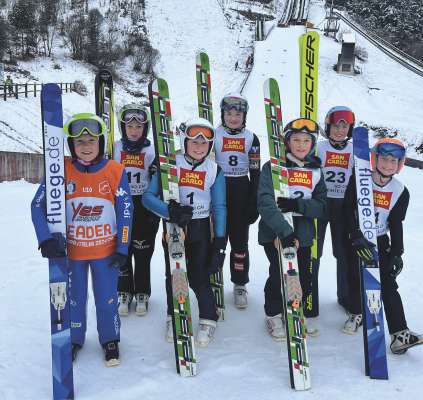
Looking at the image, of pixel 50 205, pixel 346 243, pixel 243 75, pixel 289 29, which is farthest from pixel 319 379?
pixel 289 29

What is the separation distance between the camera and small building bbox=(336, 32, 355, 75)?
94.3 feet

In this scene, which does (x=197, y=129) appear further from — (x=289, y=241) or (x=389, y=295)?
(x=389, y=295)

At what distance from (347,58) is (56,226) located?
29379 mm

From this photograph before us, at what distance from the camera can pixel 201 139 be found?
3865mm

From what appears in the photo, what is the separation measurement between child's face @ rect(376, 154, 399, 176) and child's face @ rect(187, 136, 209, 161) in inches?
61.4

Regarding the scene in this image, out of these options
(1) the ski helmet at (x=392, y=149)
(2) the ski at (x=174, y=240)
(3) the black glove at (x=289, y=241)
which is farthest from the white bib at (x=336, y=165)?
(2) the ski at (x=174, y=240)

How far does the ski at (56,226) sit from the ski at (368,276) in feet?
8.14

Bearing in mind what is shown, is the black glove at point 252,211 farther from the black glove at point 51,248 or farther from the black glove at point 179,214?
the black glove at point 51,248

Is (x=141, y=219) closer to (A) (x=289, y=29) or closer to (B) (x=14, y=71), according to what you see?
(B) (x=14, y=71)

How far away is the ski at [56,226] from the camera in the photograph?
3.30 meters

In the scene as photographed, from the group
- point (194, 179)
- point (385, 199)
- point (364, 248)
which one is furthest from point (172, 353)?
point (385, 199)

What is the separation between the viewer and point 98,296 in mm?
3645

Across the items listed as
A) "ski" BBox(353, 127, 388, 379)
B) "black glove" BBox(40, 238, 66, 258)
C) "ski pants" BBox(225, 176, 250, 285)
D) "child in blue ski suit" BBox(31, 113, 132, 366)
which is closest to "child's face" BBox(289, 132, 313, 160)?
"ski" BBox(353, 127, 388, 379)

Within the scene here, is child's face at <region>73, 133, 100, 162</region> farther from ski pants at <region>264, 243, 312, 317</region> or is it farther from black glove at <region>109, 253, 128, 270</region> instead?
ski pants at <region>264, 243, 312, 317</region>
